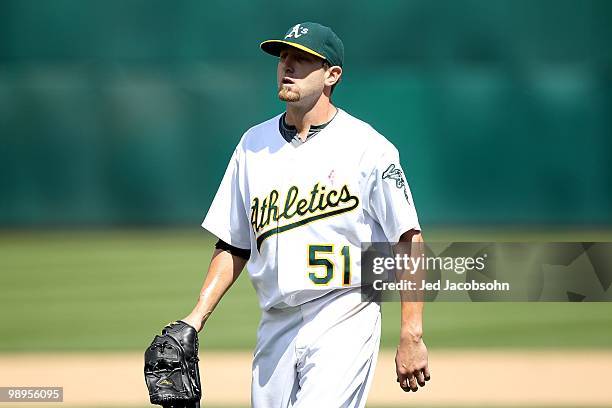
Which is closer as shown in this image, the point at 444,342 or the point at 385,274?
the point at 385,274

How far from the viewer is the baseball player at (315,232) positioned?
4410mm

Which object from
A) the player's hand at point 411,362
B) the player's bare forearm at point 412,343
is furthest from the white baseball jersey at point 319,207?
the player's hand at point 411,362

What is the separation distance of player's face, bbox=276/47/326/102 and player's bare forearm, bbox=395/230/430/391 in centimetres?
79

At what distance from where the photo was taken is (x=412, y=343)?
4.25 meters

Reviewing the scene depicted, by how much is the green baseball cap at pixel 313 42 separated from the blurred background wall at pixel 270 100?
14025mm

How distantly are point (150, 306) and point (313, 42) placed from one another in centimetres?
932

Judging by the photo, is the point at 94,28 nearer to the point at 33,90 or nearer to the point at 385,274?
the point at 33,90

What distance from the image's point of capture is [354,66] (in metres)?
19.0

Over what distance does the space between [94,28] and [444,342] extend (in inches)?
407

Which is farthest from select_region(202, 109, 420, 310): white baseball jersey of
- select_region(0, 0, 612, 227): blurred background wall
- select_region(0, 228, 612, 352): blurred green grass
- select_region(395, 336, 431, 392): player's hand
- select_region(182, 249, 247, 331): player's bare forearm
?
select_region(0, 0, 612, 227): blurred background wall

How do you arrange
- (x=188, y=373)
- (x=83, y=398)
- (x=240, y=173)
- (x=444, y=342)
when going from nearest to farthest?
(x=188, y=373)
(x=240, y=173)
(x=83, y=398)
(x=444, y=342)

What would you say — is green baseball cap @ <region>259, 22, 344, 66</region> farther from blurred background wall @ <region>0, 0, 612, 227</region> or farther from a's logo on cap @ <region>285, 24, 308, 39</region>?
blurred background wall @ <region>0, 0, 612, 227</region>

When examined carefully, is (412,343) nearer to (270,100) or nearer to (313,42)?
(313,42)

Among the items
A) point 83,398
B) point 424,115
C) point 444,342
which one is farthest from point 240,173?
point 424,115
